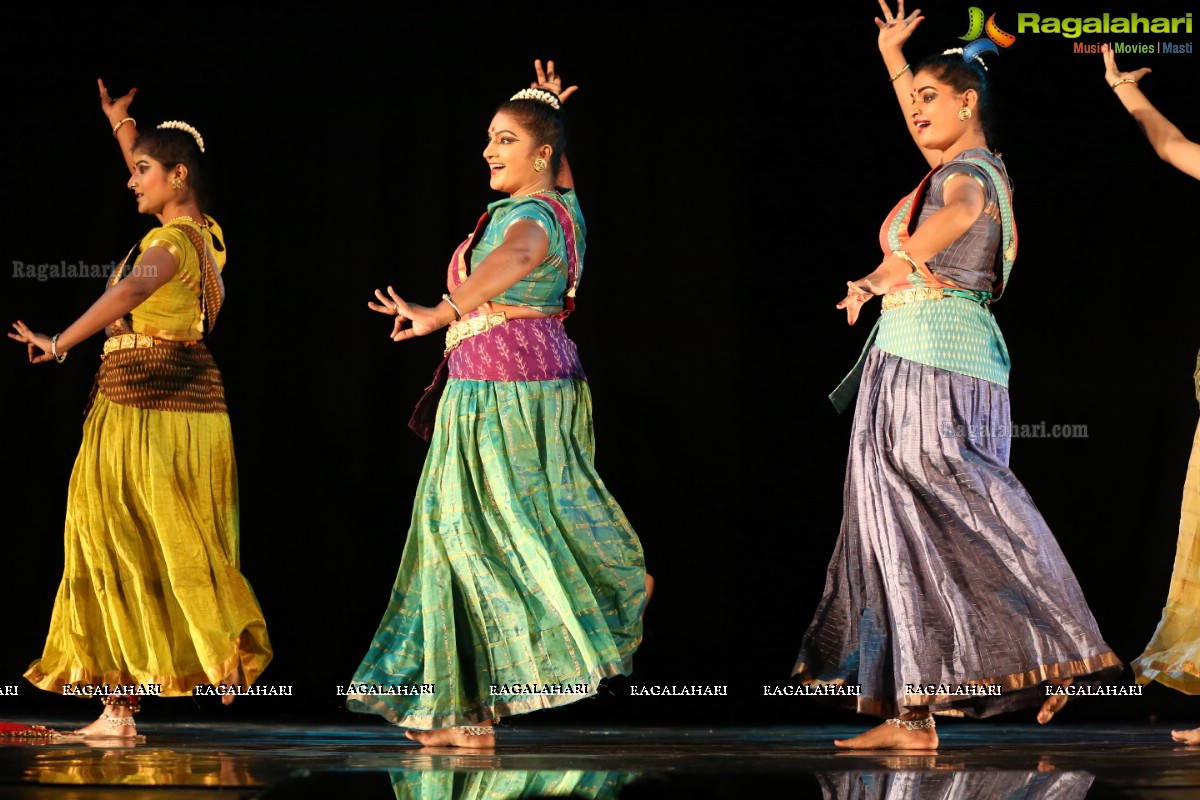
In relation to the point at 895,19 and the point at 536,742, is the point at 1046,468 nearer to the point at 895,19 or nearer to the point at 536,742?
the point at 895,19

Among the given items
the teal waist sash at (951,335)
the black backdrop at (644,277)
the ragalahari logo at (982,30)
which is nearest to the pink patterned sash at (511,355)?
the black backdrop at (644,277)

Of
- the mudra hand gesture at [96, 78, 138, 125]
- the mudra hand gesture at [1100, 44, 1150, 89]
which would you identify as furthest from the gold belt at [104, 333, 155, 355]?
the mudra hand gesture at [1100, 44, 1150, 89]

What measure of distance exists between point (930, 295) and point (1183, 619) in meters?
1.15

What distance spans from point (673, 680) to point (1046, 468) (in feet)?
4.36

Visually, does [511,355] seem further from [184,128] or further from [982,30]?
[982,30]

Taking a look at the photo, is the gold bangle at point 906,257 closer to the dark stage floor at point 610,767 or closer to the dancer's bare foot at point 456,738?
the dark stage floor at point 610,767

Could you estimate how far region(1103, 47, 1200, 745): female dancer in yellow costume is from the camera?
13.6 ft

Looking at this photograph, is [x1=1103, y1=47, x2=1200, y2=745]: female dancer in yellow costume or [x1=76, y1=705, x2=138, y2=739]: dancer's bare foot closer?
[x1=1103, y1=47, x2=1200, y2=745]: female dancer in yellow costume

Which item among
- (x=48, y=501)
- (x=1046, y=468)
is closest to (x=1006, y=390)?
(x=1046, y=468)

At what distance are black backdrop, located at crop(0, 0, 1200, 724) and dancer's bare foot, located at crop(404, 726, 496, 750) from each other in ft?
3.10

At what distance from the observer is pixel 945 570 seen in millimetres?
3889

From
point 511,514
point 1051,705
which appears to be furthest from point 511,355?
point 1051,705

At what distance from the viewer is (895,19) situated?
437 centimetres

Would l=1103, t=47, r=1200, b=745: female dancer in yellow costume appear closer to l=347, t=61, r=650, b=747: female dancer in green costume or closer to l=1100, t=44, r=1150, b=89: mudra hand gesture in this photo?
l=1100, t=44, r=1150, b=89: mudra hand gesture
